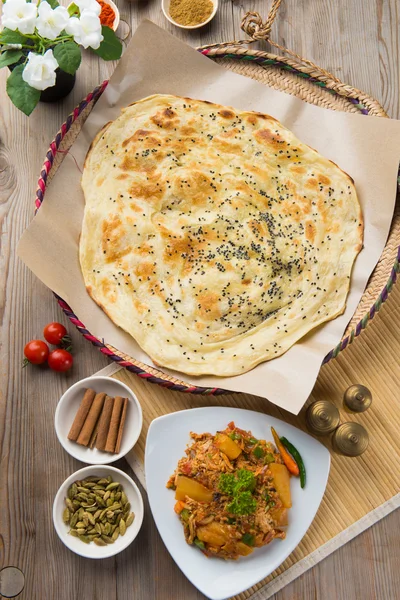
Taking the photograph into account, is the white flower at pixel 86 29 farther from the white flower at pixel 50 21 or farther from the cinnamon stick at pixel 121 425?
the cinnamon stick at pixel 121 425

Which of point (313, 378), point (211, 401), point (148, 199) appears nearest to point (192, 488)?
point (211, 401)

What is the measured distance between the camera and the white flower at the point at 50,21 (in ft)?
10.6

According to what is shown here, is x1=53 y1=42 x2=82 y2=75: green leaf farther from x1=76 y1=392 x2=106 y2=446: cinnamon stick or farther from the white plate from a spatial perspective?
the white plate

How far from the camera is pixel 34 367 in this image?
3.72 metres

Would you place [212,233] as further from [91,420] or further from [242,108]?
[91,420]

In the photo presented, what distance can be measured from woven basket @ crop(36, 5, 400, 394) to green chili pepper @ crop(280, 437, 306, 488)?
1.50ft

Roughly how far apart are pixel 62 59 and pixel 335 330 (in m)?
2.14

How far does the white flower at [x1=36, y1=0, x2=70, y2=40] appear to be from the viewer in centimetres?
324

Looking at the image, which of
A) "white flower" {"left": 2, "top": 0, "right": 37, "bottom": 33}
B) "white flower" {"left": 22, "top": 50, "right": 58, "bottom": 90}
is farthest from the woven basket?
"white flower" {"left": 2, "top": 0, "right": 37, "bottom": 33}

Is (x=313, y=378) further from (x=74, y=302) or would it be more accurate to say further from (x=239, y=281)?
(x=74, y=302)

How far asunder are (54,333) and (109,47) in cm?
170

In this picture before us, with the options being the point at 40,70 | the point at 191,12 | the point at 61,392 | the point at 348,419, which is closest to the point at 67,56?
the point at 40,70

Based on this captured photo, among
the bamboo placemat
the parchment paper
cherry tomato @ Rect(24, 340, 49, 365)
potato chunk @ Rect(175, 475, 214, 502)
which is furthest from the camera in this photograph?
cherry tomato @ Rect(24, 340, 49, 365)

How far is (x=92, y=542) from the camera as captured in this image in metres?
3.41
